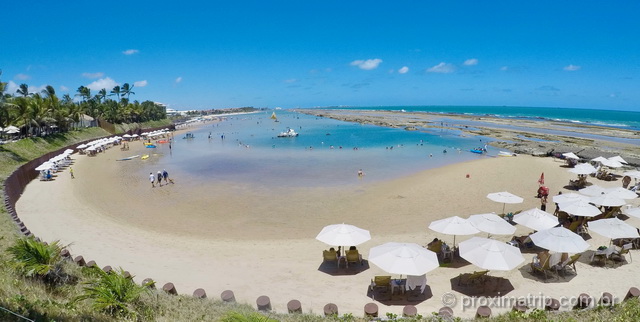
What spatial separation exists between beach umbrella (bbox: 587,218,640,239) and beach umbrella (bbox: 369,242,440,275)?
5.98 metres

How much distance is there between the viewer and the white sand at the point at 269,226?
9.04m

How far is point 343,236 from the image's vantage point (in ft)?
33.2

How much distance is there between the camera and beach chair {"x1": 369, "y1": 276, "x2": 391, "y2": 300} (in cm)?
855

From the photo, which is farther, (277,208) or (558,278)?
(277,208)

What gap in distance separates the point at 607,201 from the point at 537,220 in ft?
14.4

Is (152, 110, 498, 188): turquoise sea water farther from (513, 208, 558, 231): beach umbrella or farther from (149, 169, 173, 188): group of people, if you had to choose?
(513, 208, 558, 231): beach umbrella

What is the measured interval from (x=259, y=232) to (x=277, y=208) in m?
3.29

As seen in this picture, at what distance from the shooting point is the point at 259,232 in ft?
45.3

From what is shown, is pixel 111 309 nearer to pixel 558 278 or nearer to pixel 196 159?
pixel 558 278

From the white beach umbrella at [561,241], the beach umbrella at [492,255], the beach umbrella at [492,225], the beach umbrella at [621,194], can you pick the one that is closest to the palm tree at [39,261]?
the beach umbrella at [492,255]

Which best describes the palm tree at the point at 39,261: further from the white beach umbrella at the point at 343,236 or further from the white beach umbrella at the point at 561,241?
the white beach umbrella at the point at 561,241

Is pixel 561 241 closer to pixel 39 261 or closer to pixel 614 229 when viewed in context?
pixel 614 229

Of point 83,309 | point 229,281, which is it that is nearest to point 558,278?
point 229,281

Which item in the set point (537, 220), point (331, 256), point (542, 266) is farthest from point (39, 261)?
point (537, 220)
